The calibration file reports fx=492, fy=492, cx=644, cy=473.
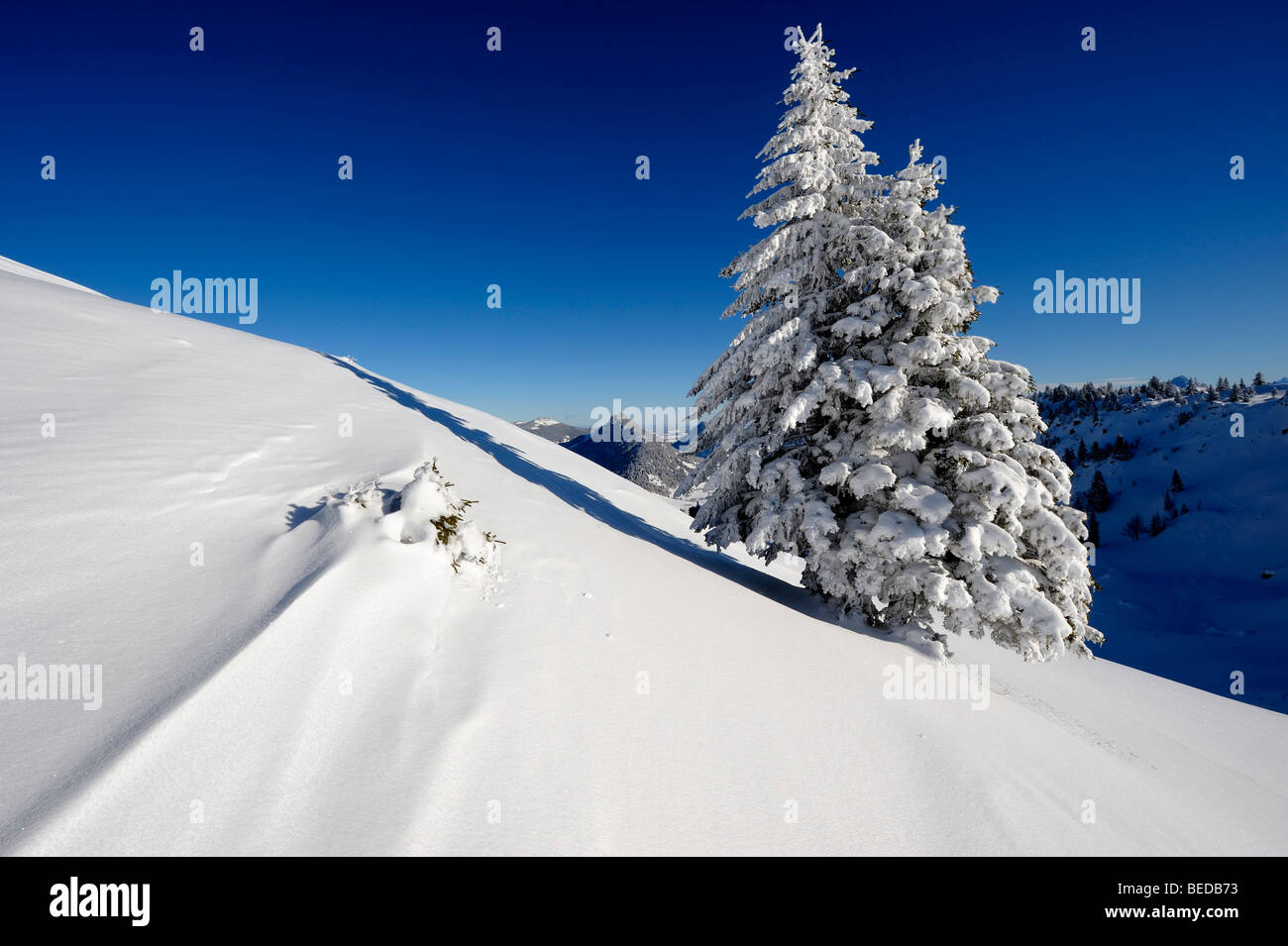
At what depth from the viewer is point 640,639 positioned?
518cm

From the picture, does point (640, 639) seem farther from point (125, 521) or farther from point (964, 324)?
point (964, 324)

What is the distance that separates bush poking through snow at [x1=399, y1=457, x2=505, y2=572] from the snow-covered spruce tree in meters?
5.04

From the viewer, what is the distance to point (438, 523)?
16.6 ft

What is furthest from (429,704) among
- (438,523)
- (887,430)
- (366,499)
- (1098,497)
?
(1098,497)

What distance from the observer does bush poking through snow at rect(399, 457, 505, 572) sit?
495 centimetres

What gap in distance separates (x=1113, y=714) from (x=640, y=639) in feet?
29.1

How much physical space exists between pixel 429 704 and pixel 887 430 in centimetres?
751

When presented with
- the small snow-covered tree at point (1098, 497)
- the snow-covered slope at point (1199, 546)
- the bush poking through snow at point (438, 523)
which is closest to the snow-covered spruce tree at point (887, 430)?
the bush poking through snow at point (438, 523)

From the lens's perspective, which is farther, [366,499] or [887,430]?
[887,430]

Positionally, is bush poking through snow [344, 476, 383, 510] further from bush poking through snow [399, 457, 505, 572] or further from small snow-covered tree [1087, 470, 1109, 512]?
small snow-covered tree [1087, 470, 1109, 512]

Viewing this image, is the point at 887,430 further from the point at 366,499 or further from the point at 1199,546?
the point at 1199,546

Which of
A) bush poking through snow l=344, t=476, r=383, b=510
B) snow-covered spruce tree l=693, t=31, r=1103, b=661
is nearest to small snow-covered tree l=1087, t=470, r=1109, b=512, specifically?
snow-covered spruce tree l=693, t=31, r=1103, b=661
